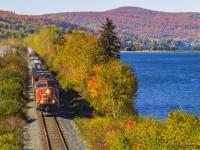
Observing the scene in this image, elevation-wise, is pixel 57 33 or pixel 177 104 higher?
pixel 57 33

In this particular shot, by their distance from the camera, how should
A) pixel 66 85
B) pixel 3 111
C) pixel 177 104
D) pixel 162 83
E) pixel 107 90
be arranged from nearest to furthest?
pixel 3 111, pixel 107 90, pixel 66 85, pixel 177 104, pixel 162 83

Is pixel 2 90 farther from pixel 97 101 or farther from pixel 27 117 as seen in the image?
pixel 97 101

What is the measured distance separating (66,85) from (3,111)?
2782 cm

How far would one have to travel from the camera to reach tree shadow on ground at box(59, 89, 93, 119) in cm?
4492

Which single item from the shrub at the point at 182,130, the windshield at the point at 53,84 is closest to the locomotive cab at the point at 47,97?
the windshield at the point at 53,84

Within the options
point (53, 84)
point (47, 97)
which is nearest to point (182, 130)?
point (47, 97)

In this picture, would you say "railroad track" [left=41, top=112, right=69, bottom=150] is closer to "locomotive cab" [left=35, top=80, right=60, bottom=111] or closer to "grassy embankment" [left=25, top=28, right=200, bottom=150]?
"locomotive cab" [left=35, top=80, right=60, bottom=111]

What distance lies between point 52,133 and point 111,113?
39.1ft

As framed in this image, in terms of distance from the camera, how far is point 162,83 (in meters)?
115

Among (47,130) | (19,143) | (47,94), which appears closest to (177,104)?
(47,94)

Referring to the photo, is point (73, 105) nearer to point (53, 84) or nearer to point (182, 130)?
point (53, 84)

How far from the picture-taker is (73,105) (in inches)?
2013

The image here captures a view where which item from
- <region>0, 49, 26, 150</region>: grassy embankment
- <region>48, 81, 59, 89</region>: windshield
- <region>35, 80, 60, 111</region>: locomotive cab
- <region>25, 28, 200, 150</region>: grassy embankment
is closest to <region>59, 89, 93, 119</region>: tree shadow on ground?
<region>25, 28, 200, 150</region>: grassy embankment

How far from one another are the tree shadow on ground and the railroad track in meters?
2.57
